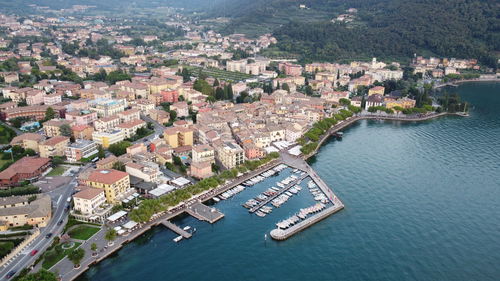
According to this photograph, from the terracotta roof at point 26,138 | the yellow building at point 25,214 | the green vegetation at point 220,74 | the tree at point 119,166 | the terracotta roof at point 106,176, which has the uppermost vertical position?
the green vegetation at point 220,74

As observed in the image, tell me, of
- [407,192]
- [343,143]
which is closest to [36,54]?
[343,143]

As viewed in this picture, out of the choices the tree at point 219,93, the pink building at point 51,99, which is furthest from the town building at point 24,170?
the tree at point 219,93

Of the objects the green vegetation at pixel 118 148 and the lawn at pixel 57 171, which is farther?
the green vegetation at pixel 118 148

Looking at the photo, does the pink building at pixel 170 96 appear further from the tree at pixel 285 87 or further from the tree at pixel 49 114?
the tree at pixel 285 87

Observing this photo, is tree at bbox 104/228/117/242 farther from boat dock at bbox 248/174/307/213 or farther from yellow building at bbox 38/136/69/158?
yellow building at bbox 38/136/69/158

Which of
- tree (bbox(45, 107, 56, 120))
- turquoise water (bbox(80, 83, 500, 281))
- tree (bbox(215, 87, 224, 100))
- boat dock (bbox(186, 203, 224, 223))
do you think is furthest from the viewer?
tree (bbox(215, 87, 224, 100))

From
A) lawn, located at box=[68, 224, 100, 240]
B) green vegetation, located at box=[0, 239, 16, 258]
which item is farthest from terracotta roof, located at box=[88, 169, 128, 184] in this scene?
green vegetation, located at box=[0, 239, 16, 258]

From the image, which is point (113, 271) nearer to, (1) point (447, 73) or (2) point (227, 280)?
(2) point (227, 280)
